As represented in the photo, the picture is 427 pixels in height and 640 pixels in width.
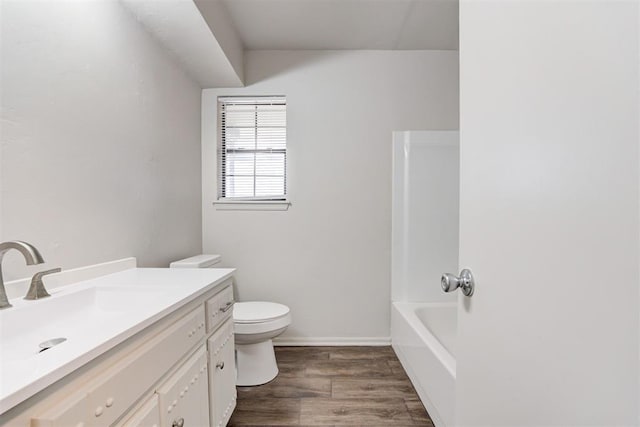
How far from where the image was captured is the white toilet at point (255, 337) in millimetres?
2021

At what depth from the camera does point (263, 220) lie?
2707mm

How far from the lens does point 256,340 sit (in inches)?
81.6

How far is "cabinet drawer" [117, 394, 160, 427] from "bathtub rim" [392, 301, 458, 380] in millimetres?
1192

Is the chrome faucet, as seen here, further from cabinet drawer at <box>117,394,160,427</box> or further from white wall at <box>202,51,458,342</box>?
white wall at <box>202,51,458,342</box>

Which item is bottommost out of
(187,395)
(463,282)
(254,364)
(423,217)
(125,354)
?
(254,364)

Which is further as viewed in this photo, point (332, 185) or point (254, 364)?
point (332, 185)

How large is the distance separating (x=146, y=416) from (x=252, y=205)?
193 centimetres

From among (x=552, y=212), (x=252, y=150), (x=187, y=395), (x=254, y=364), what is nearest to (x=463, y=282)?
(x=552, y=212)

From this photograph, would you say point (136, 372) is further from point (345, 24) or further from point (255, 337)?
point (345, 24)

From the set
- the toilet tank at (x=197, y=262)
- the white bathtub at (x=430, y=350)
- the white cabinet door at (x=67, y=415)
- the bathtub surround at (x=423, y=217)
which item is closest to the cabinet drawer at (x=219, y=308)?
the toilet tank at (x=197, y=262)

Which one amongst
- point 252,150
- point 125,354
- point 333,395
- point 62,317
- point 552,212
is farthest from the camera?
point 252,150

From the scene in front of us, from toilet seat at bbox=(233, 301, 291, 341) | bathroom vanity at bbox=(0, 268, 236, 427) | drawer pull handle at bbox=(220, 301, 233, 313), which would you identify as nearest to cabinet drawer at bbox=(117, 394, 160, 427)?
bathroom vanity at bbox=(0, 268, 236, 427)

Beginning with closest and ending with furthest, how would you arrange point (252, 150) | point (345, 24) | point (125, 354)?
point (125, 354), point (345, 24), point (252, 150)

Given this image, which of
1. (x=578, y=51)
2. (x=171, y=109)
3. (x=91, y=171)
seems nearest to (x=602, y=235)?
(x=578, y=51)
